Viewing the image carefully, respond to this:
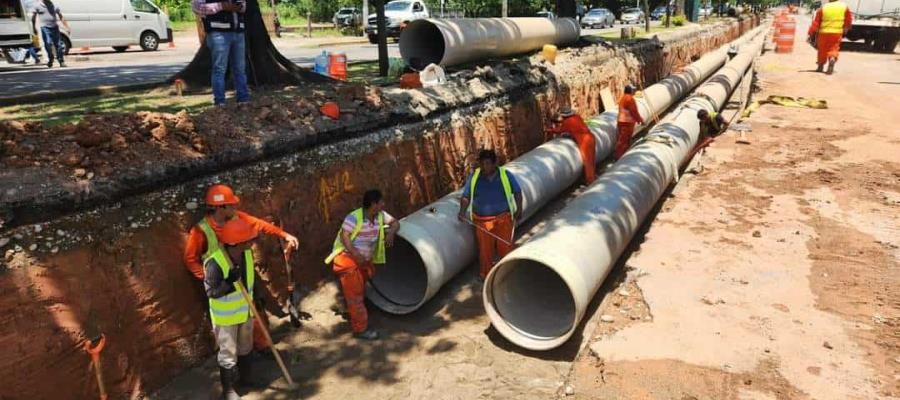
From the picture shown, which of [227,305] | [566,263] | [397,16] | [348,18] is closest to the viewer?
[227,305]

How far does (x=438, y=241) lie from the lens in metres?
6.14

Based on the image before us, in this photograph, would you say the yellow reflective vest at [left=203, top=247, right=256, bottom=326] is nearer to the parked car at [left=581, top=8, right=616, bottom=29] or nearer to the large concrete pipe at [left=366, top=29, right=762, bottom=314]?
the large concrete pipe at [left=366, top=29, right=762, bottom=314]

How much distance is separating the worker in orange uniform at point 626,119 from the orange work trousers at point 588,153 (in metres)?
1.40

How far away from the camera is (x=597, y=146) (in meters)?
10.4

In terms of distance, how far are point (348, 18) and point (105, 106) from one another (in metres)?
29.3

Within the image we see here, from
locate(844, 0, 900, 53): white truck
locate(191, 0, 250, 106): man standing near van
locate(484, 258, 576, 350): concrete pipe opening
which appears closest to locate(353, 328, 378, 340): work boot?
locate(484, 258, 576, 350): concrete pipe opening

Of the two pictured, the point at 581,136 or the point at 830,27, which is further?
the point at 830,27

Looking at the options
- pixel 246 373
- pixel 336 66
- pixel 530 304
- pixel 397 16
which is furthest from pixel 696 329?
pixel 397 16

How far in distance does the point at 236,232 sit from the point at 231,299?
56 cm

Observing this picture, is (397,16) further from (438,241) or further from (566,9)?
(438,241)

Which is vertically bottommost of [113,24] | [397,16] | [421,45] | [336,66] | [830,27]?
[336,66]

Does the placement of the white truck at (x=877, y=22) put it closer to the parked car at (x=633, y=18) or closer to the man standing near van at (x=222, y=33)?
the parked car at (x=633, y=18)

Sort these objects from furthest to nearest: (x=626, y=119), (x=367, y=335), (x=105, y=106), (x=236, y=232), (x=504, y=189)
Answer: (x=626, y=119), (x=105, y=106), (x=504, y=189), (x=367, y=335), (x=236, y=232)

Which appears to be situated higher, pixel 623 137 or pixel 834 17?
pixel 834 17
